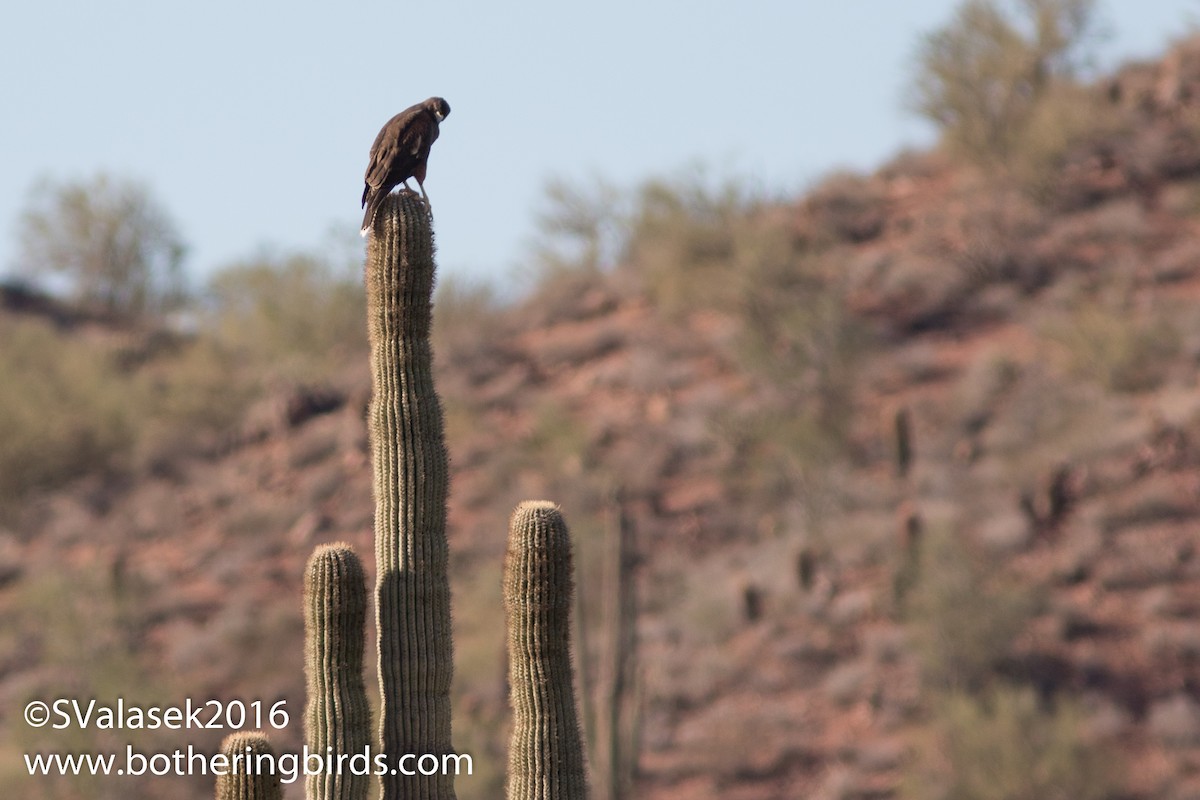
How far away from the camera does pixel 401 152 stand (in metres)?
10.1

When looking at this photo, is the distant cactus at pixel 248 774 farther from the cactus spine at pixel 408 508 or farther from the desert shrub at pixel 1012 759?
the desert shrub at pixel 1012 759

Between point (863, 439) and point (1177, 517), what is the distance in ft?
20.8

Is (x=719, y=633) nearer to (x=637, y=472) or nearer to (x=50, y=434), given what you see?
(x=637, y=472)

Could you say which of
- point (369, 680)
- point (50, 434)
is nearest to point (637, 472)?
point (369, 680)

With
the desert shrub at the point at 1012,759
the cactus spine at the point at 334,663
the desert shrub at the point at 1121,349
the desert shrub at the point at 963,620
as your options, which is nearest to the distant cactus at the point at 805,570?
the desert shrub at the point at 963,620

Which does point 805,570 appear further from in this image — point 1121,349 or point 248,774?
point 248,774

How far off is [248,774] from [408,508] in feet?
4.65

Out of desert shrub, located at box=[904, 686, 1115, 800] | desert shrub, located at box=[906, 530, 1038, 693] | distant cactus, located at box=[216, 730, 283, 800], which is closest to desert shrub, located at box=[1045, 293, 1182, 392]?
desert shrub, located at box=[906, 530, 1038, 693]

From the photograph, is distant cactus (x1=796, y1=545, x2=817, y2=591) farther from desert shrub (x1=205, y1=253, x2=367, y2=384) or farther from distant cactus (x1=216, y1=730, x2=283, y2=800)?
distant cactus (x1=216, y1=730, x2=283, y2=800)

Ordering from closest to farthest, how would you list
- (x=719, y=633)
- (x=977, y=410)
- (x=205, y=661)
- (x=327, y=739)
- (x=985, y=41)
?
(x=327, y=739), (x=719, y=633), (x=205, y=661), (x=977, y=410), (x=985, y=41)

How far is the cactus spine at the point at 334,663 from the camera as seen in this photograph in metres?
9.68

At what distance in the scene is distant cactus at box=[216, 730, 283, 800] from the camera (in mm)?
9305

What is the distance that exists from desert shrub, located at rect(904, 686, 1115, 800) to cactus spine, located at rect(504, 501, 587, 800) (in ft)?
50.0

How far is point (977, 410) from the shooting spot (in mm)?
33750
